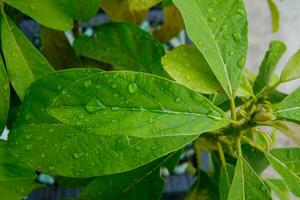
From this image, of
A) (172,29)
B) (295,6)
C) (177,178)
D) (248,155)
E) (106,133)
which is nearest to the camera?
(106,133)

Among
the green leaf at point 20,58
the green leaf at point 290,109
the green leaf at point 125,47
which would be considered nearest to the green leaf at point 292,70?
the green leaf at point 290,109

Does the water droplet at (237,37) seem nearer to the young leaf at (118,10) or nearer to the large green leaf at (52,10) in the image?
the large green leaf at (52,10)

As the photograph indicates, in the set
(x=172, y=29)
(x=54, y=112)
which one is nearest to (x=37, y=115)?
(x=54, y=112)

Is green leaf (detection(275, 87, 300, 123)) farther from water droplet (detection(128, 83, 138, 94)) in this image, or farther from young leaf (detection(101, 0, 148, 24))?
young leaf (detection(101, 0, 148, 24))

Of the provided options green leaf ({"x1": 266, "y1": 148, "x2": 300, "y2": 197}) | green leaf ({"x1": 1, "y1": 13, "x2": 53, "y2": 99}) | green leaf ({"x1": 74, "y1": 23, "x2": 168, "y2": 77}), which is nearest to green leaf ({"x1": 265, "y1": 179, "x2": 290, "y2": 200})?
green leaf ({"x1": 266, "y1": 148, "x2": 300, "y2": 197})

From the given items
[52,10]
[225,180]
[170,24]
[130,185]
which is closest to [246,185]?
[225,180]

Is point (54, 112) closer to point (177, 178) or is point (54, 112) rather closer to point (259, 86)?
point (259, 86)
